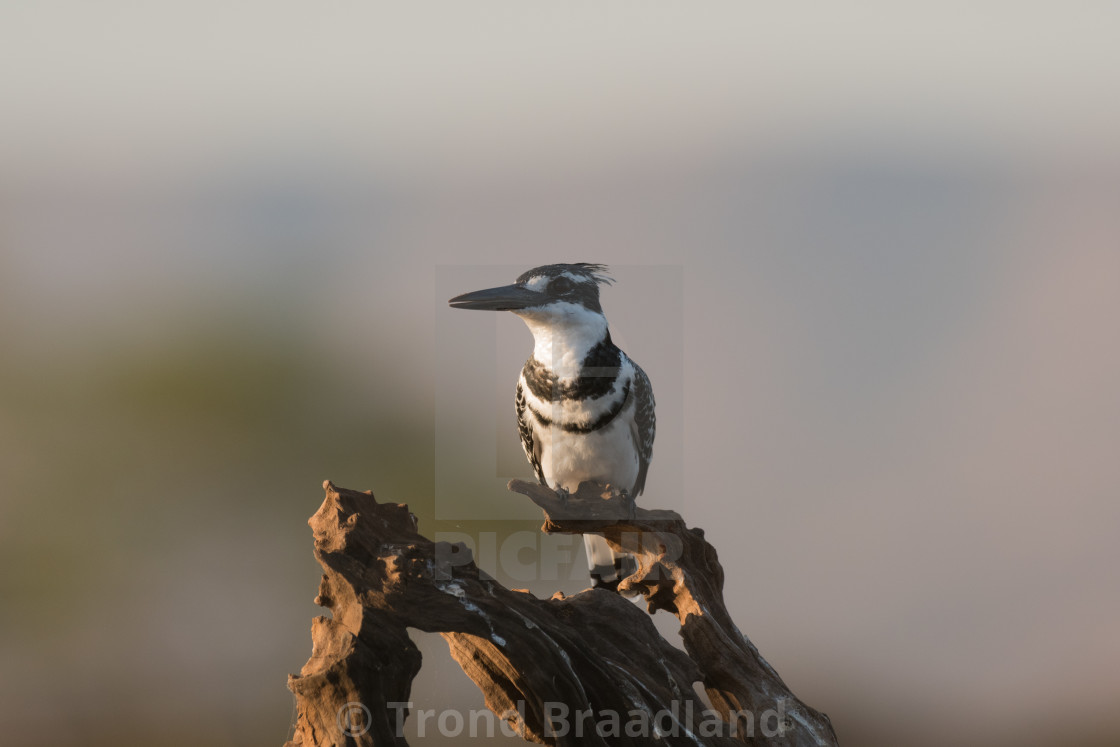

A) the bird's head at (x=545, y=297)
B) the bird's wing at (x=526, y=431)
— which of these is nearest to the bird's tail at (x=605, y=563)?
the bird's wing at (x=526, y=431)

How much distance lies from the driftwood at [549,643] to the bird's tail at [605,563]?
393 millimetres

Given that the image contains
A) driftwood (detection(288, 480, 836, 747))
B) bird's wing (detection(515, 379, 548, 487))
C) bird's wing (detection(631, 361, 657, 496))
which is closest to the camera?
driftwood (detection(288, 480, 836, 747))

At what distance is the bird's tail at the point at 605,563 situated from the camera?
4.21m

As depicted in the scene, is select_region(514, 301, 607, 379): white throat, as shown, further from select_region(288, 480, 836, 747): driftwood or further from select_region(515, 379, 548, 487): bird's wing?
select_region(288, 480, 836, 747): driftwood

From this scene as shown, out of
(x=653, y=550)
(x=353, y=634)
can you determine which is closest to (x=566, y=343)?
(x=653, y=550)

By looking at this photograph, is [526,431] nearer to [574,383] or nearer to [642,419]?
[574,383]

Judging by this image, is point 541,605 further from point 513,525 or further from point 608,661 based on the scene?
point 513,525

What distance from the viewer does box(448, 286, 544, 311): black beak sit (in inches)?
143

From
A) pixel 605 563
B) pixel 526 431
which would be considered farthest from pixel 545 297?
pixel 605 563

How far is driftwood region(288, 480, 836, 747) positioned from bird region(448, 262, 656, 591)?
0.18 metres

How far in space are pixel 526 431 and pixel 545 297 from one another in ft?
2.25

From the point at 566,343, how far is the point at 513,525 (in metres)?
2.84

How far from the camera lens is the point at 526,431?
402 centimetres

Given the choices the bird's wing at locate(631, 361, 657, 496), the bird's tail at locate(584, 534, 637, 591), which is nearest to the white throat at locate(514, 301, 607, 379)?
the bird's wing at locate(631, 361, 657, 496)
